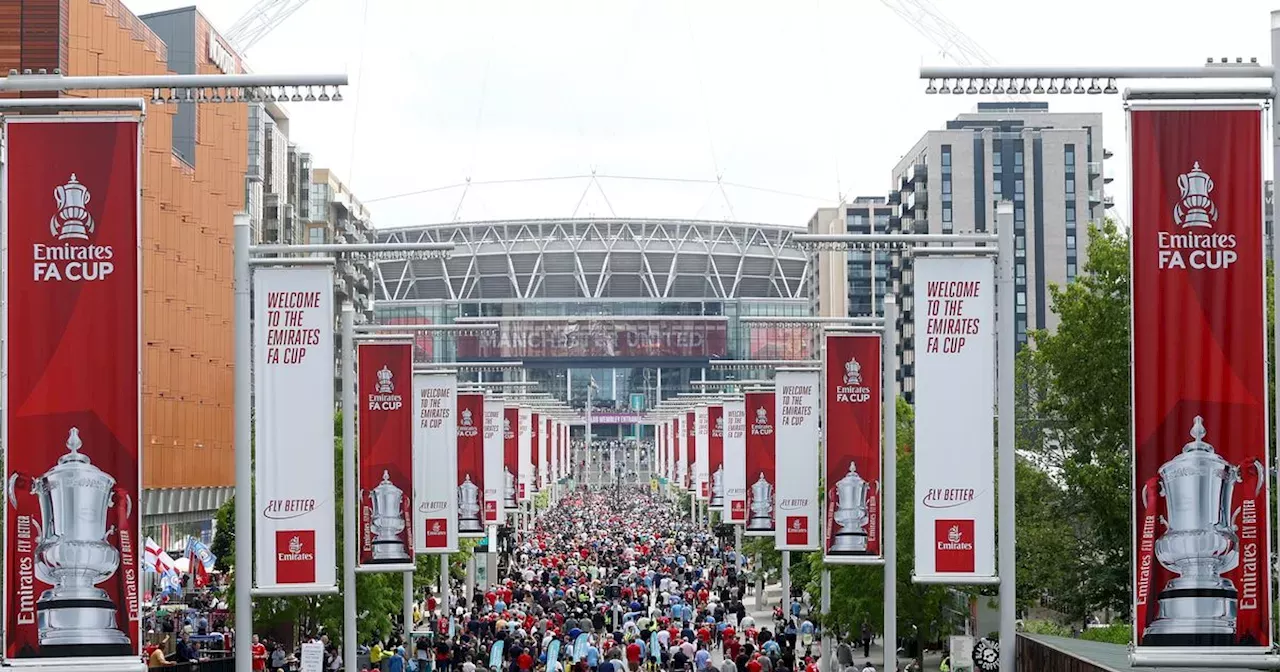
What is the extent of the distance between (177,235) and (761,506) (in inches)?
1298

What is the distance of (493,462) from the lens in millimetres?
63344

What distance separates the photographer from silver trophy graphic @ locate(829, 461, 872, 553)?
3167cm

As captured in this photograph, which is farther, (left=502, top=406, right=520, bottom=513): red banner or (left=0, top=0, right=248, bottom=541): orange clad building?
(left=502, top=406, right=520, bottom=513): red banner

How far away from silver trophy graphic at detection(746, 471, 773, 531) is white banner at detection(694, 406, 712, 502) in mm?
25958

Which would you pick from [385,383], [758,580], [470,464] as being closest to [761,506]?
[470,464]

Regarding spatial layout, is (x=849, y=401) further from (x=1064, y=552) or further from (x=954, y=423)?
(x=1064, y=552)

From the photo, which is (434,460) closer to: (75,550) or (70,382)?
(75,550)

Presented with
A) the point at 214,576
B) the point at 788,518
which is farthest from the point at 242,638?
the point at 214,576

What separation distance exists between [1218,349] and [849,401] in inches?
638

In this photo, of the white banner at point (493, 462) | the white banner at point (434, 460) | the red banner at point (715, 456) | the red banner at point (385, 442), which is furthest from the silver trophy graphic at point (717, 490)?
the red banner at point (385, 442)

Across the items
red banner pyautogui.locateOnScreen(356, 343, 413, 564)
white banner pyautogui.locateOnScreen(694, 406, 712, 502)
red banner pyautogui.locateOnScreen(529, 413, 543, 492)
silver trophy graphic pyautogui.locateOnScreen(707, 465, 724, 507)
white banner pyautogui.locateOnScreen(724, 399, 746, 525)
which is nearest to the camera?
red banner pyautogui.locateOnScreen(356, 343, 413, 564)

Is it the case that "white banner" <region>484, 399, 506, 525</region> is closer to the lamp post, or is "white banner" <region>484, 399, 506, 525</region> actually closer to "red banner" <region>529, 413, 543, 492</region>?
"red banner" <region>529, 413, 543, 492</region>

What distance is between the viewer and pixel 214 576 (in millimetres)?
67000

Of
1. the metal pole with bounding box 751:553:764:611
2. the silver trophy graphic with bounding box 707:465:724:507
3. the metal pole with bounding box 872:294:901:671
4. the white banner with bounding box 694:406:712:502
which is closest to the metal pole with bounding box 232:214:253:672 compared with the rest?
the metal pole with bounding box 872:294:901:671
